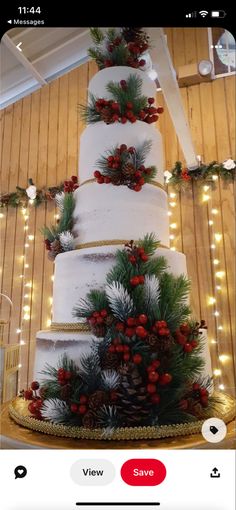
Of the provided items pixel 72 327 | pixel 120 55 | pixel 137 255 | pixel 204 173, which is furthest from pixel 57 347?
pixel 204 173

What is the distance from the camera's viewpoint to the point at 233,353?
175cm

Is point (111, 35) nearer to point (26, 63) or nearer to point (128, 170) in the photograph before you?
point (128, 170)

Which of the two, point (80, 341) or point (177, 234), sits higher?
point (177, 234)

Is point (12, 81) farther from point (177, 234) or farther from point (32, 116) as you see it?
point (177, 234)

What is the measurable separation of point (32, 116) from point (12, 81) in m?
0.29

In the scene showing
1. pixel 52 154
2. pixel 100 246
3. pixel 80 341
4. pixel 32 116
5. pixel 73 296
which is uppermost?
pixel 32 116

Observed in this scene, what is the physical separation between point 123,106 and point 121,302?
0.57 metres

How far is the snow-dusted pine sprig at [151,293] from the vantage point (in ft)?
2.21

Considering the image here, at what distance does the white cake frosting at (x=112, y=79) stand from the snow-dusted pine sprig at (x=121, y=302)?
0.61 m

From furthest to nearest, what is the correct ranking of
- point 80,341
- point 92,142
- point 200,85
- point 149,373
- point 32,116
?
point 32,116, point 200,85, point 92,142, point 80,341, point 149,373

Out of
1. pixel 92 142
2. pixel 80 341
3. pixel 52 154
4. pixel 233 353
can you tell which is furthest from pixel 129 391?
pixel 52 154

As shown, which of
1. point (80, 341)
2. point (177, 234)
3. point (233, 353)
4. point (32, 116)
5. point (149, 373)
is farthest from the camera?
point (32, 116)

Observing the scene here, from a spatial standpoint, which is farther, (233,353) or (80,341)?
(233,353)

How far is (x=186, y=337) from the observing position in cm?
70
